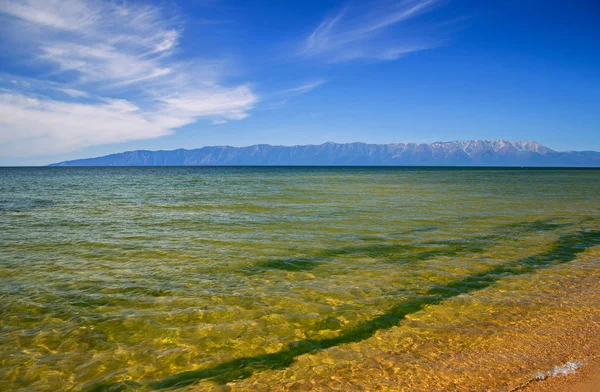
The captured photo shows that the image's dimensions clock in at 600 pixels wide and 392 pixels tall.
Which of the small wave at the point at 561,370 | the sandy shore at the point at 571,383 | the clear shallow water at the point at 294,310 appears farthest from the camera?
the clear shallow water at the point at 294,310

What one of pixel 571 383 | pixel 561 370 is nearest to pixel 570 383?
pixel 571 383

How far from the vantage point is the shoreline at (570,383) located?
484cm

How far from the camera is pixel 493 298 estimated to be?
8.48m

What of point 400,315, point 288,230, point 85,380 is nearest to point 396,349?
point 400,315

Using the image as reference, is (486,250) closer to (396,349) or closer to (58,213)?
(396,349)

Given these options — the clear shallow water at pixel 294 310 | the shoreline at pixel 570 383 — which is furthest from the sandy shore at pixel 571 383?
the clear shallow water at pixel 294 310

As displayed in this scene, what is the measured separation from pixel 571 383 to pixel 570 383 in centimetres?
1

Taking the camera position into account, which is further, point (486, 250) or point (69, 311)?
point (486, 250)

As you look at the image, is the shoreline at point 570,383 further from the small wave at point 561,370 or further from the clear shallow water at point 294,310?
the clear shallow water at point 294,310

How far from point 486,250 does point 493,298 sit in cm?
544

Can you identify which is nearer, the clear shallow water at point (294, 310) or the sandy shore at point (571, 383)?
the sandy shore at point (571, 383)

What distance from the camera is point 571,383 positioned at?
4.94 m

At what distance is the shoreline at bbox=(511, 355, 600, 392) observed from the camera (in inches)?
191

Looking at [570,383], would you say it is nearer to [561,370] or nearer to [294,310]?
[561,370]
